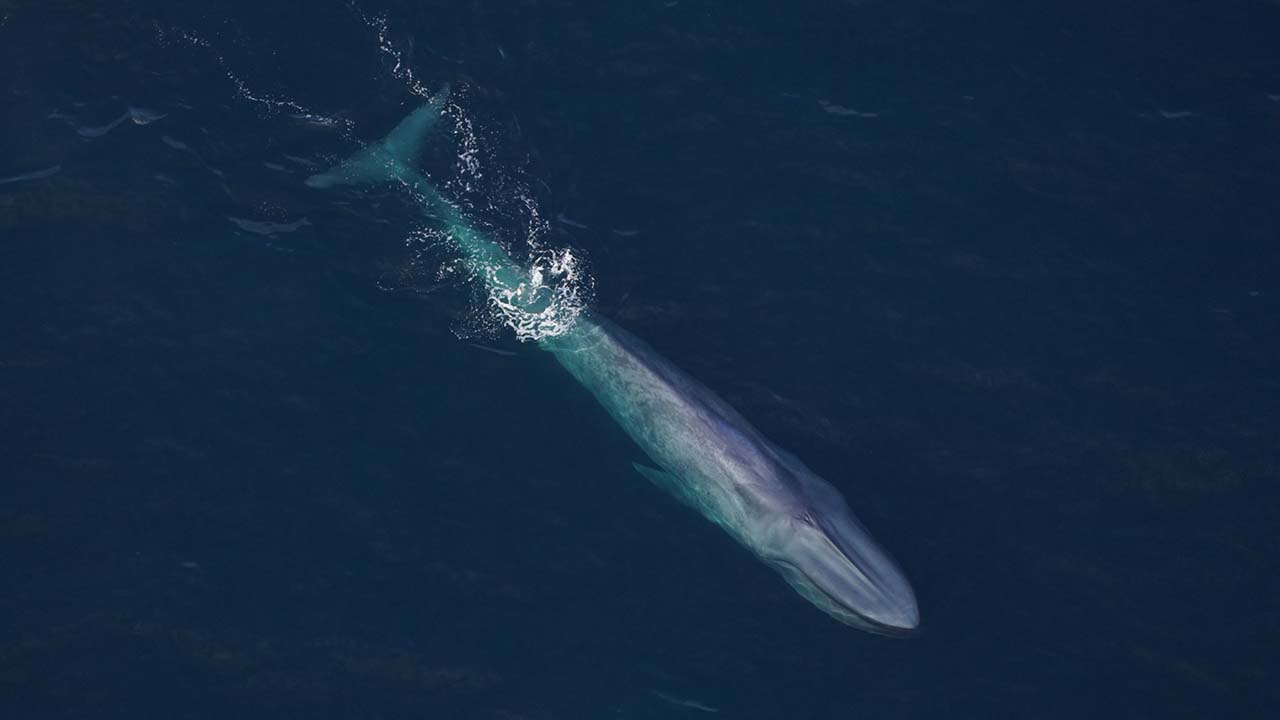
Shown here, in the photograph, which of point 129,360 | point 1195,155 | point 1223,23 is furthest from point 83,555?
point 1223,23

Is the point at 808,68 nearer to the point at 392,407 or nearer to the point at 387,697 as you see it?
the point at 392,407

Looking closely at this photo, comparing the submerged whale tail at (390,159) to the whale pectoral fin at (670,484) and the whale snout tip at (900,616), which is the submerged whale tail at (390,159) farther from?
the whale snout tip at (900,616)

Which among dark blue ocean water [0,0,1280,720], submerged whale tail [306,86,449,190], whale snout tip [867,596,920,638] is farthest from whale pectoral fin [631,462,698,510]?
submerged whale tail [306,86,449,190]

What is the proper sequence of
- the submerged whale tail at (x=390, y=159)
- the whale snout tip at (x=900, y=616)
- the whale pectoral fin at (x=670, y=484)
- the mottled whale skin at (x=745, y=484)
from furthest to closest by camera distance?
the submerged whale tail at (x=390, y=159)
the whale pectoral fin at (x=670, y=484)
the mottled whale skin at (x=745, y=484)
the whale snout tip at (x=900, y=616)

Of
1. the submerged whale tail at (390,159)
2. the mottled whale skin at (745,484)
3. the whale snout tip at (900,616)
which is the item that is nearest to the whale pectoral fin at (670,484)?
the mottled whale skin at (745,484)

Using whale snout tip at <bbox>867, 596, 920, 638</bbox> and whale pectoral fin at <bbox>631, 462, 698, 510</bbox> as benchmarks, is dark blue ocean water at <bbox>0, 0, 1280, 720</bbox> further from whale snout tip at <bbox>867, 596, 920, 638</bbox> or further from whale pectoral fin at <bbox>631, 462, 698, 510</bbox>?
whale snout tip at <bbox>867, 596, 920, 638</bbox>

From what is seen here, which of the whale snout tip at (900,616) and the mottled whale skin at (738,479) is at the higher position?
the mottled whale skin at (738,479)

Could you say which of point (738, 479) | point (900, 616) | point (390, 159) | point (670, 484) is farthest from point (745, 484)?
point (390, 159)
